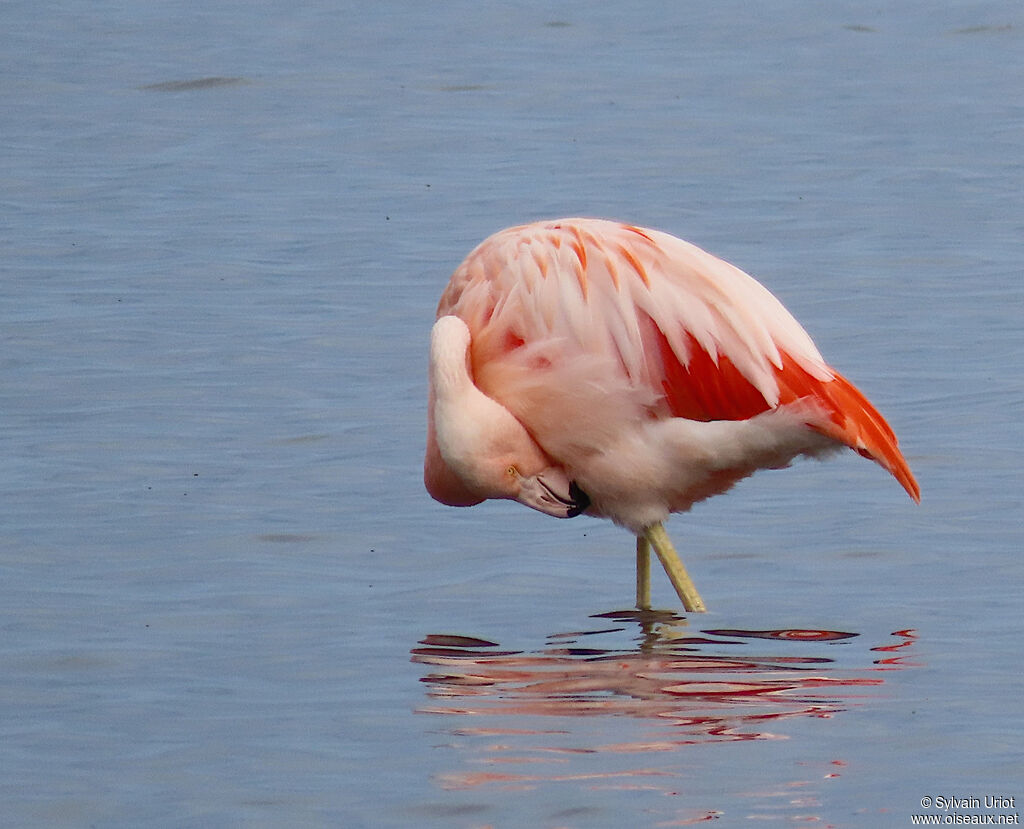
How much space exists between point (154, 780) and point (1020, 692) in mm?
1813

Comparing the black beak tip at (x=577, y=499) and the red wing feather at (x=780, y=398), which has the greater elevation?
the red wing feather at (x=780, y=398)

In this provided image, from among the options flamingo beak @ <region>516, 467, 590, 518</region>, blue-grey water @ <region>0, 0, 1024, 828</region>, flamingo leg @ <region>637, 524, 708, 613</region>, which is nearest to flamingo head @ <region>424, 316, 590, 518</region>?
flamingo beak @ <region>516, 467, 590, 518</region>

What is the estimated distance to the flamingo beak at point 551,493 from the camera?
217 inches

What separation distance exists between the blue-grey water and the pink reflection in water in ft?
0.04

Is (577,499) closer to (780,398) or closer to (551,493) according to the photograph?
(551,493)

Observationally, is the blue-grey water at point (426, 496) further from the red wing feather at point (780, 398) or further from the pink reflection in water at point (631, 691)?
the red wing feather at point (780, 398)

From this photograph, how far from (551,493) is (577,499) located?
97 mm

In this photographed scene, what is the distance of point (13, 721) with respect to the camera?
4.77 meters

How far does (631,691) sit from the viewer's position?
16.2 ft

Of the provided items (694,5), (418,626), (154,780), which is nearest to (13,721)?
(154,780)

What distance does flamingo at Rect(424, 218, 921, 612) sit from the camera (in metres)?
5.43

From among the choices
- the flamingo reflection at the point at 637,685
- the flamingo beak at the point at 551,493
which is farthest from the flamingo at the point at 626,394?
the flamingo reflection at the point at 637,685

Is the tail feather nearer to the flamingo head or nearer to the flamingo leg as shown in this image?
the flamingo leg

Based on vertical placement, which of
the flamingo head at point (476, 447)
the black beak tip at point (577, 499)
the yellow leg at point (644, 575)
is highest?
the flamingo head at point (476, 447)
